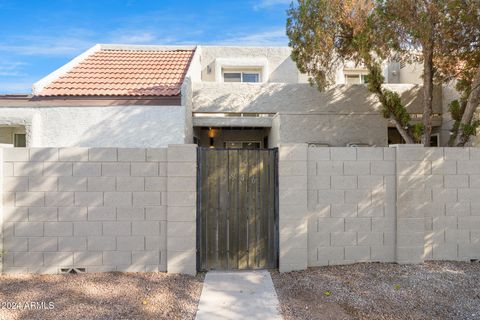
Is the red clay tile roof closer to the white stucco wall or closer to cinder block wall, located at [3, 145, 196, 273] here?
the white stucco wall

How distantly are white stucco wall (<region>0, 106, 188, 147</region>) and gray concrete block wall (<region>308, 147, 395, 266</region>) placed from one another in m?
4.93

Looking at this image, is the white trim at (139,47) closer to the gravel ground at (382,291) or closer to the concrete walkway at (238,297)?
the concrete walkway at (238,297)

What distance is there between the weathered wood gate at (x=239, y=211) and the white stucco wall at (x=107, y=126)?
4.08m

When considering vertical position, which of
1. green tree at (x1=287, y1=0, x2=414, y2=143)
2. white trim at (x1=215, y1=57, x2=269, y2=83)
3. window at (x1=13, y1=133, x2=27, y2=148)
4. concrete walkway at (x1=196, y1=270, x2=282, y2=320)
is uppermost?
white trim at (x1=215, y1=57, x2=269, y2=83)

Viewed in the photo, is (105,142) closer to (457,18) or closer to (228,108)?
(228,108)

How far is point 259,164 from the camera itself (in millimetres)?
6051

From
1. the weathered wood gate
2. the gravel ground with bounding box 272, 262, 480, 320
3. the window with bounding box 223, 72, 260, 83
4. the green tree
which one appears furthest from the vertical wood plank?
the window with bounding box 223, 72, 260, 83

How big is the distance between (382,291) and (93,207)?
4.68 meters

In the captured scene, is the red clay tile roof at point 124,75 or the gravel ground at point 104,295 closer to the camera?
the gravel ground at point 104,295

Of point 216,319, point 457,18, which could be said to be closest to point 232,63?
point 457,18

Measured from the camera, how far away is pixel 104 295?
4973 millimetres

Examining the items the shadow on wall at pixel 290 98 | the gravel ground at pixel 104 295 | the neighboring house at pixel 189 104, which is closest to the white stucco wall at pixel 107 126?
the neighboring house at pixel 189 104

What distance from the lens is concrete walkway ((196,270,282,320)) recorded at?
4.50 metres

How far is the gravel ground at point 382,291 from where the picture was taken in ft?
14.8
